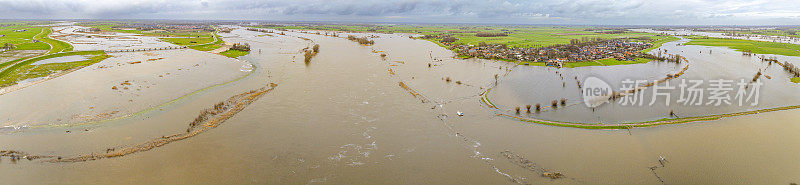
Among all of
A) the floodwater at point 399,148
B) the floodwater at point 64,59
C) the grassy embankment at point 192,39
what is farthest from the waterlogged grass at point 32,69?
the floodwater at point 399,148

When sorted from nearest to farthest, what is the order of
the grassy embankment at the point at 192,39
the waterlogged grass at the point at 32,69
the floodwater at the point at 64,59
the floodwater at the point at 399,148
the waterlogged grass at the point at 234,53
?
the floodwater at the point at 399,148
the waterlogged grass at the point at 32,69
the floodwater at the point at 64,59
the waterlogged grass at the point at 234,53
the grassy embankment at the point at 192,39

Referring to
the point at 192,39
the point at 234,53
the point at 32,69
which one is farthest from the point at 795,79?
the point at 192,39

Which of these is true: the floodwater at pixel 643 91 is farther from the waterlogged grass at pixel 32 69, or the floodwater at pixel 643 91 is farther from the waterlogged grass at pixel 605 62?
the waterlogged grass at pixel 32 69

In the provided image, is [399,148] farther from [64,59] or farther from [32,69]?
[64,59]

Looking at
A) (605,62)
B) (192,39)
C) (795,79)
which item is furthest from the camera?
(192,39)


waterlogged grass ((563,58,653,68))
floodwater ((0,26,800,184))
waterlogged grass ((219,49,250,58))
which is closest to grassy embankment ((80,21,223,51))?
waterlogged grass ((219,49,250,58))

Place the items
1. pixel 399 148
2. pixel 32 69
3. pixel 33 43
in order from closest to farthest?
pixel 399 148 < pixel 32 69 < pixel 33 43

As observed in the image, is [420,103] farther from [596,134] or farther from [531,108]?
[596,134]

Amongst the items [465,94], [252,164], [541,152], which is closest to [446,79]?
[465,94]
